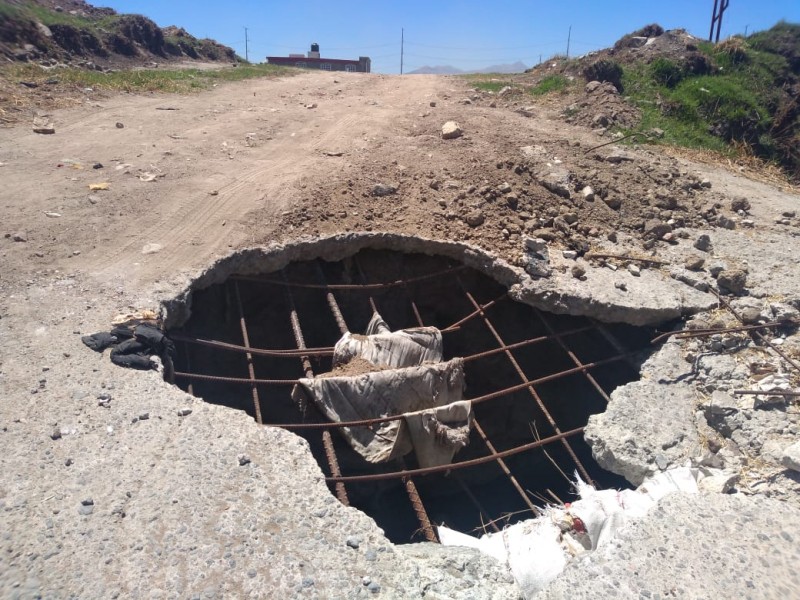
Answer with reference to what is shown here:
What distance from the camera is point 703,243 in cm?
551

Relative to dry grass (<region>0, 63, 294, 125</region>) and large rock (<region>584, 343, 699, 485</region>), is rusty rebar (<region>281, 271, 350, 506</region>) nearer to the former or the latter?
large rock (<region>584, 343, 699, 485</region>)

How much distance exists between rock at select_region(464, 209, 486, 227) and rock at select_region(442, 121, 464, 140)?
7.64ft

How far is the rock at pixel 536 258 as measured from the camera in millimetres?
4930

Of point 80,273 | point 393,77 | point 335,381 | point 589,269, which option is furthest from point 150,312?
point 393,77

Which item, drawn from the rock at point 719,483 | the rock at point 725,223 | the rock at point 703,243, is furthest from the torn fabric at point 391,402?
the rock at point 725,223

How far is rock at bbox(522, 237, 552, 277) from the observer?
4930 mm

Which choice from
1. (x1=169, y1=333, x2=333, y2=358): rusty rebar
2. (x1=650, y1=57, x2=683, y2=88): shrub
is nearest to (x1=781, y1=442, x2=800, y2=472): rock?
(x1=169, y1=333, x2=333, y2=358): rusty rebar

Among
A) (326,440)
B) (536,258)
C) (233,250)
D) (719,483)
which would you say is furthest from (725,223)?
(233,250)

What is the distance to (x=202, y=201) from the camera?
19.2ft

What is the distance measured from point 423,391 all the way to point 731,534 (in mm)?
2307

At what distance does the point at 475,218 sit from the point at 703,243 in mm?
2242

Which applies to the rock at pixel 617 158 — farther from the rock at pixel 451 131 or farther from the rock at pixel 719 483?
the rock at pixel 719 483

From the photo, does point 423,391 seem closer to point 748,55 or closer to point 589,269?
point 589,269

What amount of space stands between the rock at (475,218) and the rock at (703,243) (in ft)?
6.90
